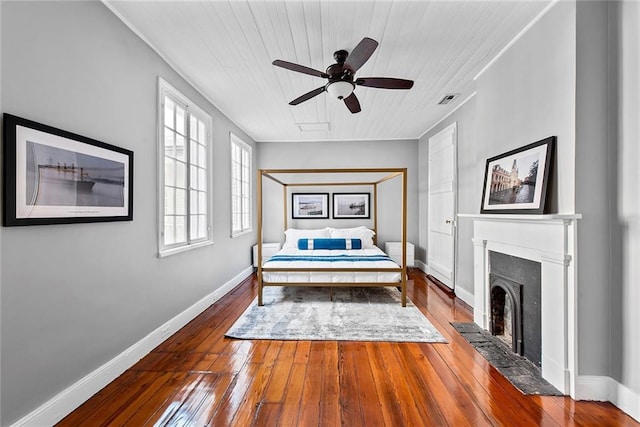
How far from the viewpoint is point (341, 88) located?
8.13 feet

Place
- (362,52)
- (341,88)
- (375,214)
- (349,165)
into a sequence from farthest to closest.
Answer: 1. (349,165)
2. (375,214)
3. (341,88)
4. (362,52)

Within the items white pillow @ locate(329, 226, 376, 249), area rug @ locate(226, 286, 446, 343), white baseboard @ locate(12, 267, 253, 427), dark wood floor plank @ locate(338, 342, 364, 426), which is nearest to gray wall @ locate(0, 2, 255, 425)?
white baseboard @ locate(12, 267, 253, 427)

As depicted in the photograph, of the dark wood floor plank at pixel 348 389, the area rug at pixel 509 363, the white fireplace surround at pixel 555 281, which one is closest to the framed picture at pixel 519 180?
the white fireplace surround at pixel 555 281

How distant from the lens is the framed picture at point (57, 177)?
143cm

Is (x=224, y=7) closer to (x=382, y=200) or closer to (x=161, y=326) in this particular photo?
(x=161, y=326)

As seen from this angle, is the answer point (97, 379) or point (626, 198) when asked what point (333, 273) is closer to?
point (97, 379)

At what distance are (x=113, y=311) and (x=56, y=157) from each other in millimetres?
1137

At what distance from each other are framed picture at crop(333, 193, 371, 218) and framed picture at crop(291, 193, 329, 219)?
0.23 m

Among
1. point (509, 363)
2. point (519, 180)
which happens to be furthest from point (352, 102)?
point (509, 363)

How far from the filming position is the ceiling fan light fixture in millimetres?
2445

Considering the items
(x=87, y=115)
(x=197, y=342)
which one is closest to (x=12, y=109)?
(x=87, y=115)

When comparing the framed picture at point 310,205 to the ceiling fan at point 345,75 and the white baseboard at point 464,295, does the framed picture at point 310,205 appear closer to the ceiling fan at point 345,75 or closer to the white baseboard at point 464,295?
the white baseboard at point 464,295

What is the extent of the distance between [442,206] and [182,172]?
12.7ft

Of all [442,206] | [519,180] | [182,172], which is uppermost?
[182,172]
